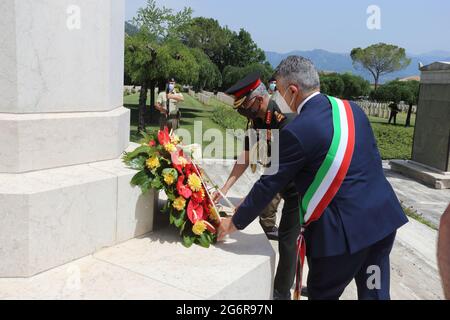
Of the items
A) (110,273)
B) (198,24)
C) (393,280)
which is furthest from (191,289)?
(198,24)

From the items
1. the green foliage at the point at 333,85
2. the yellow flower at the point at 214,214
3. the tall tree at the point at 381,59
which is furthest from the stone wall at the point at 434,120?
the tall tree at the point at 381,59

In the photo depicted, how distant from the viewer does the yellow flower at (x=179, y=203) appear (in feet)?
9.82

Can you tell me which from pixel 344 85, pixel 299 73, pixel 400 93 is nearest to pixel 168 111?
pixel 299 73

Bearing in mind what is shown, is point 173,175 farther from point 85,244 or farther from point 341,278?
point 341,278

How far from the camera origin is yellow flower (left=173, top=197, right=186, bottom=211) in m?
2.99

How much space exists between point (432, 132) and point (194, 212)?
814 centimetres

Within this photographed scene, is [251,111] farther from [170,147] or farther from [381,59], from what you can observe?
[381,59]

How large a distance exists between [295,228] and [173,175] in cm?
107

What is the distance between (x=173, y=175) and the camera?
2.97m

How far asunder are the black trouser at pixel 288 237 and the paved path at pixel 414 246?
0.62m

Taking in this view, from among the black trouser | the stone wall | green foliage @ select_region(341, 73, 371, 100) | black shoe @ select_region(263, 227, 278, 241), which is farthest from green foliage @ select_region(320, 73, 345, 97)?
the black trouser

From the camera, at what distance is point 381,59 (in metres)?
63.1

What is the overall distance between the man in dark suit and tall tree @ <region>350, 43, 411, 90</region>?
2462 inches
